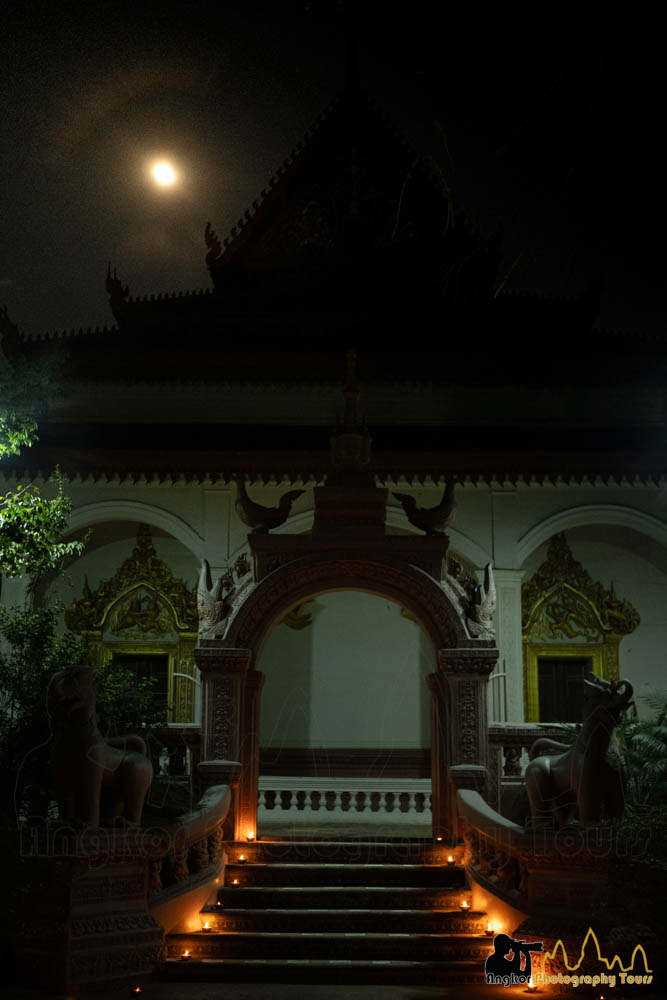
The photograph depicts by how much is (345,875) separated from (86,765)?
2628 millimetres

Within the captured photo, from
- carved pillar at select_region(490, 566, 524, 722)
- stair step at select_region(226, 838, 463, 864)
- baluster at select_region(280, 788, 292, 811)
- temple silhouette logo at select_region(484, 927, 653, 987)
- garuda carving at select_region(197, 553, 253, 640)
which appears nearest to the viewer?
temple silhouette logo at select_region(484, 927, 653, 987)

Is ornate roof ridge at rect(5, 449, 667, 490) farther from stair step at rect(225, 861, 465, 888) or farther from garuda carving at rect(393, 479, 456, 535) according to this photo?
stair step at rect(225, 861, 465, 888)

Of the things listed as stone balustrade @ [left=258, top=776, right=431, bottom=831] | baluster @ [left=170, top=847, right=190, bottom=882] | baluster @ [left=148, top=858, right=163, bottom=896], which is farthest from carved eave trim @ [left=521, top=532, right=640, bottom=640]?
baluster @ [left=148, top=858, right=163, bottom=896]

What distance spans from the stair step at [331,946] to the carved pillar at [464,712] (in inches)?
67.3

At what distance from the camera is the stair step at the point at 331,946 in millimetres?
7766

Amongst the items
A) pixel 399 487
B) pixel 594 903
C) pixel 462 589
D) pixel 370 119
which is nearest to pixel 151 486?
pixel 399 487

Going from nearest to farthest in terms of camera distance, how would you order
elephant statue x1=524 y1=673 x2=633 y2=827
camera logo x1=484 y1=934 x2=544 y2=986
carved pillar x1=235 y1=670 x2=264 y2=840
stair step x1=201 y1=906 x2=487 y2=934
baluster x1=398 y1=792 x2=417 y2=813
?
camera logo x1=484 y1=934 x2=544 y2=986, elephant statue x1=524 y1=673 x2=633 y2=827, stair step x1=201 y1=906 x2=487 y2=934, carved pillar x1=235 y1=670 x2=264 y2=840, baluster x1=398 y1=792 x2=417 y2=813

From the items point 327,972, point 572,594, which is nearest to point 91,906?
point 327,972

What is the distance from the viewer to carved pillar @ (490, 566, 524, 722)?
51.0 ft

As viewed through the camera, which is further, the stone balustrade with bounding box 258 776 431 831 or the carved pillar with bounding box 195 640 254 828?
the stone balustrade with bounding box 258 776 431 831

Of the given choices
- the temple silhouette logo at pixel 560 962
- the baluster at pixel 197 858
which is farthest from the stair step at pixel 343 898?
the temple silhouette logo at pixel 560 962

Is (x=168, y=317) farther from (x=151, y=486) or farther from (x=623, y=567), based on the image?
(x=623, y=567)

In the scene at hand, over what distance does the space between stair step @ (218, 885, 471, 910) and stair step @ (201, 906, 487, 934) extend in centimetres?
25

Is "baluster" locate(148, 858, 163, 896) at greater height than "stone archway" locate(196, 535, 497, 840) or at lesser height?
lesser
